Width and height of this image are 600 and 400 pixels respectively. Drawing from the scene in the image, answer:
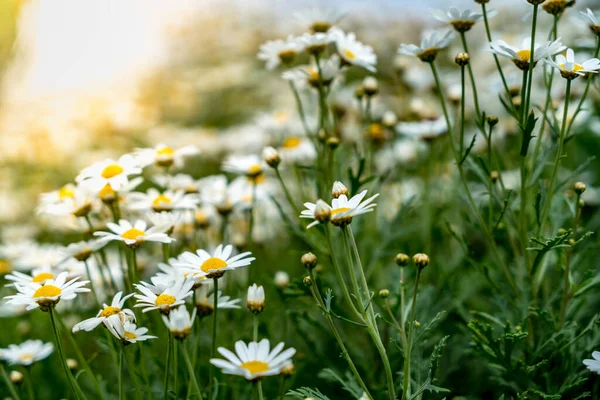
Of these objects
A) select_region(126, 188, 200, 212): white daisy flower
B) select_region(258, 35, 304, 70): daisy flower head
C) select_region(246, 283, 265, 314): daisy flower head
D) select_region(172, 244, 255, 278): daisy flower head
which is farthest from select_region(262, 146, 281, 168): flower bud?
select_region(246, 283, 265, 314): daisy flower head

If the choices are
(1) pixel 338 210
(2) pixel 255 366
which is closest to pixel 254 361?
(2) pixel 255 366

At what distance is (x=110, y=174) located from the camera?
1908 millimetres

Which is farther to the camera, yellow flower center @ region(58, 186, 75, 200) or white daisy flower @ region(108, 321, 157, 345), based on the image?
yellow flower center @ region(58, 186, 75, 200)

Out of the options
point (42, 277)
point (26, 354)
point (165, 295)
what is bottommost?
point (26, 354)

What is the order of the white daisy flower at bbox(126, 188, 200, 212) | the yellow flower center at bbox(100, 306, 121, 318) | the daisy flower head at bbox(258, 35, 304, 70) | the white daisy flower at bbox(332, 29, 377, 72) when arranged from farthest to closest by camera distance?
the daisy flower head at bbox(258, 35, 304, 70) → the white daisy flower at bbox(332, 29, 377, 72) → the white daisy flower at bbox(126, 188, 200, 212) → the yellow flower center at bbox(100, 306, 121, 318)

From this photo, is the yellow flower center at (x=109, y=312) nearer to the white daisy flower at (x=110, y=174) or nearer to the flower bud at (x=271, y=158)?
Answer: the white daisy flower at (x=110, y=174)

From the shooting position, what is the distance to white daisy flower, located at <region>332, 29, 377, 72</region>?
2092 mm

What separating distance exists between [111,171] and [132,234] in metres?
0.32

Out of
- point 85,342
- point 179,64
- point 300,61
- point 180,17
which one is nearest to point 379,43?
point 300,61

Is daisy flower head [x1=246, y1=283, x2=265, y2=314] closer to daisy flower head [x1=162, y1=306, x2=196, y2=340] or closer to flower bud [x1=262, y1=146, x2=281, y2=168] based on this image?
daisy flower head [x1=162, y1=306, x2=196, y2=340]

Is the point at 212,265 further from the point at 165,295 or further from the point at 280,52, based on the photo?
the point at 280,52

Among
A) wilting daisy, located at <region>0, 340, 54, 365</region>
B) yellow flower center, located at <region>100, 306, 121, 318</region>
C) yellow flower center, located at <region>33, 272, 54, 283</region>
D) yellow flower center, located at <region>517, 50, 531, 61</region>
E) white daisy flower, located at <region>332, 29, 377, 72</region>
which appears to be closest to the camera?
yellow flower center, located at <region>100, 306, 121, 318</region>

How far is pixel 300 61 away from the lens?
6625mm

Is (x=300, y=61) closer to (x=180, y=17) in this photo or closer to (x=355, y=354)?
(x=180, y=17)
